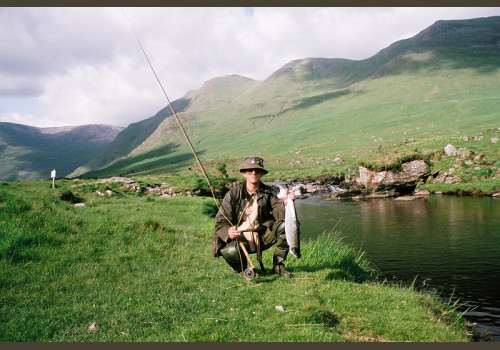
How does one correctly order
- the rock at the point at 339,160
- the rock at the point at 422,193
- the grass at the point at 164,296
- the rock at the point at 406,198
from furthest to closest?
the rock at the point at 339,160 → the rock at the point at 422,193 → the rock at the point at 406,198 → the grass at the point at 164,296

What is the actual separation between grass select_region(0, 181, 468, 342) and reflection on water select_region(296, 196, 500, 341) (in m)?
4.39

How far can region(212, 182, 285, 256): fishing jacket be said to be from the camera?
8.99 meters

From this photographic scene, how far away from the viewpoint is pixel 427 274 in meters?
15.9

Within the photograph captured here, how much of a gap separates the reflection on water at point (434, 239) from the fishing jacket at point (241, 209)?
709 cm

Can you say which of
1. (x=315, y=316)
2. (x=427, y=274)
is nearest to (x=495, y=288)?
(x=427, y=274)

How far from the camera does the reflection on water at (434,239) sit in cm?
1423

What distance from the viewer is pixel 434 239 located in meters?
22.0

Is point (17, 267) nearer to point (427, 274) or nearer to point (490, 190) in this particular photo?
point (427, 274)

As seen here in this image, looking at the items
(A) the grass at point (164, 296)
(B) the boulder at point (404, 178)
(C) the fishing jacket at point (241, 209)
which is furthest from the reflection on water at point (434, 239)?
(C) the fishing jacket at point (241, 209)

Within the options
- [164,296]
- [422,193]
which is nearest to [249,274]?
[164,296]

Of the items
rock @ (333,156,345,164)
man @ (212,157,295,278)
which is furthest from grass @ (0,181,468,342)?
rock @ (333,156,345,164)

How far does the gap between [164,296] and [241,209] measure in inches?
103

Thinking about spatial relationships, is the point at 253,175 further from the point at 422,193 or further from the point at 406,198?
the point at 422,193

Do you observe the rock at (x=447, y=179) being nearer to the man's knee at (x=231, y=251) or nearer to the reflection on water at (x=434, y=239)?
the reflection on water at (x=434, y=239)
